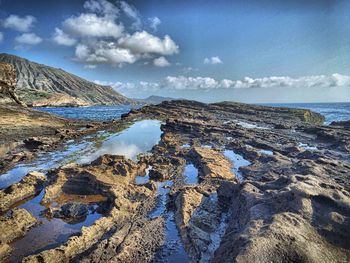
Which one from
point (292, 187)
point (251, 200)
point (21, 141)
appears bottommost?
point (21, 141)

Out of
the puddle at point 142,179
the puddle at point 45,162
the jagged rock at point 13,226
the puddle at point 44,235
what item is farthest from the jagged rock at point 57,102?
the puddle at point 44,235

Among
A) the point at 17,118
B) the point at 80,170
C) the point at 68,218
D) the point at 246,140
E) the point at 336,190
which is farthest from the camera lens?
the point at 17,118

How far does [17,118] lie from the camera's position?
160 feet

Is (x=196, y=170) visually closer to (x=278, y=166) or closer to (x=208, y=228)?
(x=278, y=166)

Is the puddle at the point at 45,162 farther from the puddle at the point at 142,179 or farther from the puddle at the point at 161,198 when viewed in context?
the puddle at the point at 161,198

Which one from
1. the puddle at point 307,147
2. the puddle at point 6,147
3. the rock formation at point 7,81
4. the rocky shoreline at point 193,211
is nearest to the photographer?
the rocky shoreline at point 193,211

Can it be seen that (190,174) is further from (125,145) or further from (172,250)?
(125,145)

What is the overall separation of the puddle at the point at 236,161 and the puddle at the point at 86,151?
10.2 meters

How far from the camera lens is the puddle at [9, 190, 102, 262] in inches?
466

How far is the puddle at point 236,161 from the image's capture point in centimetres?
2385

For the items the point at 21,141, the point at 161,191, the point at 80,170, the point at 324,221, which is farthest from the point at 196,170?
the point at 21,141

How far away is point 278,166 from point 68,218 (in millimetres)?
17161

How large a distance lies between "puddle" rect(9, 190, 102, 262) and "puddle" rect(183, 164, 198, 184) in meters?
8.23

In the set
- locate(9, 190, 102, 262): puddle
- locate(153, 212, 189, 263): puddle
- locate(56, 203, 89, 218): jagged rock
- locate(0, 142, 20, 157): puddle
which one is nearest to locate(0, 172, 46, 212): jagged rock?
locate(9, 190, 102, 262): puddle
